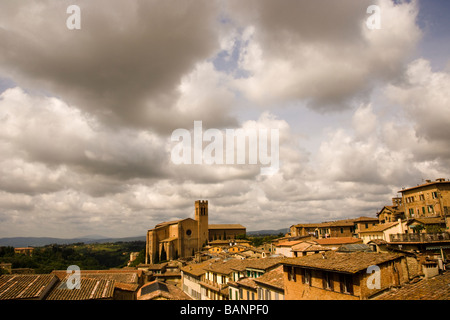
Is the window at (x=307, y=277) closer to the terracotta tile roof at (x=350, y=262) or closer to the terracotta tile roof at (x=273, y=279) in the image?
the terracotta tile roof at (x=350, y=262)

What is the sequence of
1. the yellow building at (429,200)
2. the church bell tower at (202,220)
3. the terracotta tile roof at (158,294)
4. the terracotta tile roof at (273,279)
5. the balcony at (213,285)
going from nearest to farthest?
1. the terracotta tile roof at (273,279)
2. the terracotta tile roof at (158,294)
3. the balcony at (213,285)
4. the yellow building at (429,200)
5. the church bell tower at (202,220)

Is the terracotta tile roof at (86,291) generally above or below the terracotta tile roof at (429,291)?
below

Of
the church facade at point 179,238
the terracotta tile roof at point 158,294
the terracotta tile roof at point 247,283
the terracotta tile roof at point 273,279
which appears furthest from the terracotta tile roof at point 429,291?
the church facade at point 179,238

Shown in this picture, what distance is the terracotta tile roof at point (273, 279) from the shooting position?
23820 mm

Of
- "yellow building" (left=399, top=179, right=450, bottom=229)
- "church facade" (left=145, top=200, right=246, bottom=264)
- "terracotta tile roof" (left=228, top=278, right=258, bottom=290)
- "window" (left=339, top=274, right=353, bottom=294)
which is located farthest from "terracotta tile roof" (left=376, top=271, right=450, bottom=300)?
"church facade" (left=145, top=200, right=246, bottom=264)

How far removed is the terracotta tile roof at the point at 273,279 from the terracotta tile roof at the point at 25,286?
17.6 m

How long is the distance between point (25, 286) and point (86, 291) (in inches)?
180

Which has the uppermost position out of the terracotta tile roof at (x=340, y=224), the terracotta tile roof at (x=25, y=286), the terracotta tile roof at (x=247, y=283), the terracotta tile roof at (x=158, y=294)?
the terracotta tile roof at (x=340, y=224)

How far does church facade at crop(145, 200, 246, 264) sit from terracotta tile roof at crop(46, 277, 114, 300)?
3821 inches

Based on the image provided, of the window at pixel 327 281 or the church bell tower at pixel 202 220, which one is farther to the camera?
the church bell tower at pixel 202 220

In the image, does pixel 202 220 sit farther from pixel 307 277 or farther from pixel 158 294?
pixel 307 277

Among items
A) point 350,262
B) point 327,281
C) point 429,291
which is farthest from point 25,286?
point 429,291
